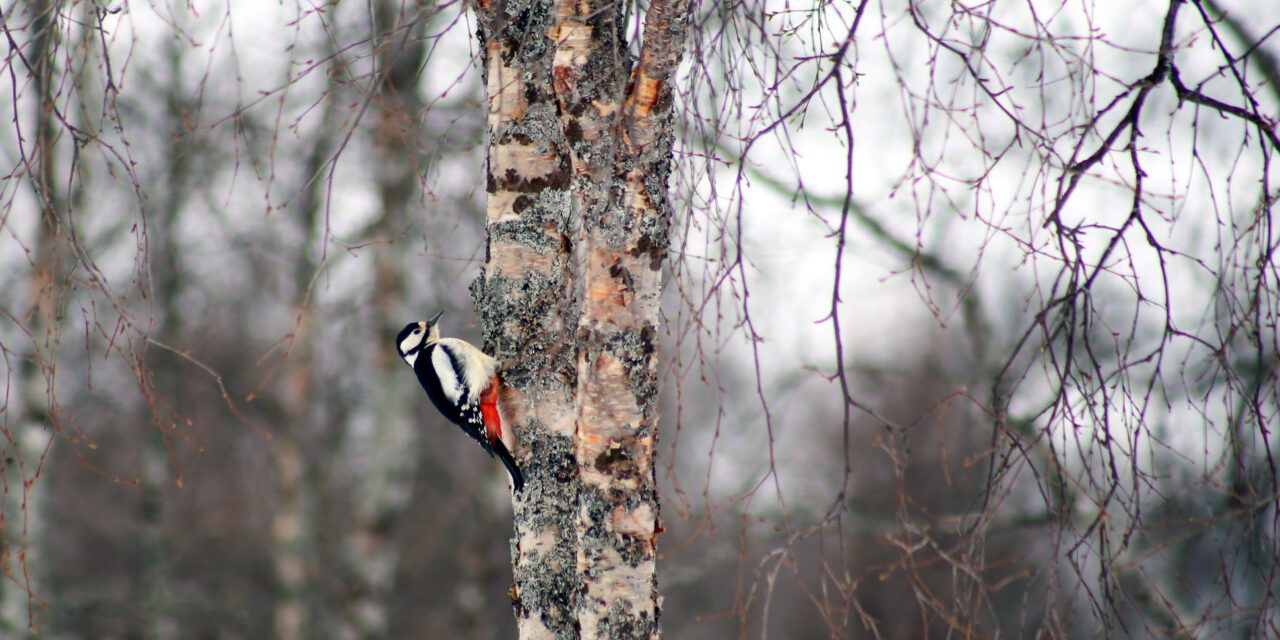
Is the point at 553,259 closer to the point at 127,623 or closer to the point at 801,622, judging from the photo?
the point at 127,623

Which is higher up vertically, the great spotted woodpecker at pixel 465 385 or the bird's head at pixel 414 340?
the bird's head at pixel 414 340

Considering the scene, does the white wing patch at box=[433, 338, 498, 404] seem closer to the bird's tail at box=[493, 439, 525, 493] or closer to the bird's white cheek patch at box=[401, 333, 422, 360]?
the bird's tail at box=[493, 439, 525, 493]

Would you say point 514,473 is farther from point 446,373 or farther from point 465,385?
point 446,373

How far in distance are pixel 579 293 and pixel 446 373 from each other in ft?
3.83

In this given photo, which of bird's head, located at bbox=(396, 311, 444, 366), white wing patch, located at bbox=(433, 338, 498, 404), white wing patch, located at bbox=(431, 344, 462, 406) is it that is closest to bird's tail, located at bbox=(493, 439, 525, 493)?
white wing patch, located at bbox=(433, 338, 498, 404)

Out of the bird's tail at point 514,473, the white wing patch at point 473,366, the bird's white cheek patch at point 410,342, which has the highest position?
the bird's white cheek patch at point 410,342

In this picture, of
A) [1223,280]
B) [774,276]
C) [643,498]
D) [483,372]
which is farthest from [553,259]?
[774,276]

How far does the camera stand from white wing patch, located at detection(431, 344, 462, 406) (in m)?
3.28

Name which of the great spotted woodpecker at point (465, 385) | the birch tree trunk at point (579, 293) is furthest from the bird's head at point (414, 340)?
the birch tree trunk at point (579, 293)

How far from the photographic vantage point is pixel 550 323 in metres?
2.52

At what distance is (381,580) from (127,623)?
4.83 meters

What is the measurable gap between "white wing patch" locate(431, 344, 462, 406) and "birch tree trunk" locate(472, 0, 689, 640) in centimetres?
72

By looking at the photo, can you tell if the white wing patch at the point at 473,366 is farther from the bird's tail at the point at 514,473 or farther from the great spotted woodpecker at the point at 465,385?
the bird's tail at the point at 514,473

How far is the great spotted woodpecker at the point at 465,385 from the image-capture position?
2.71 metres
